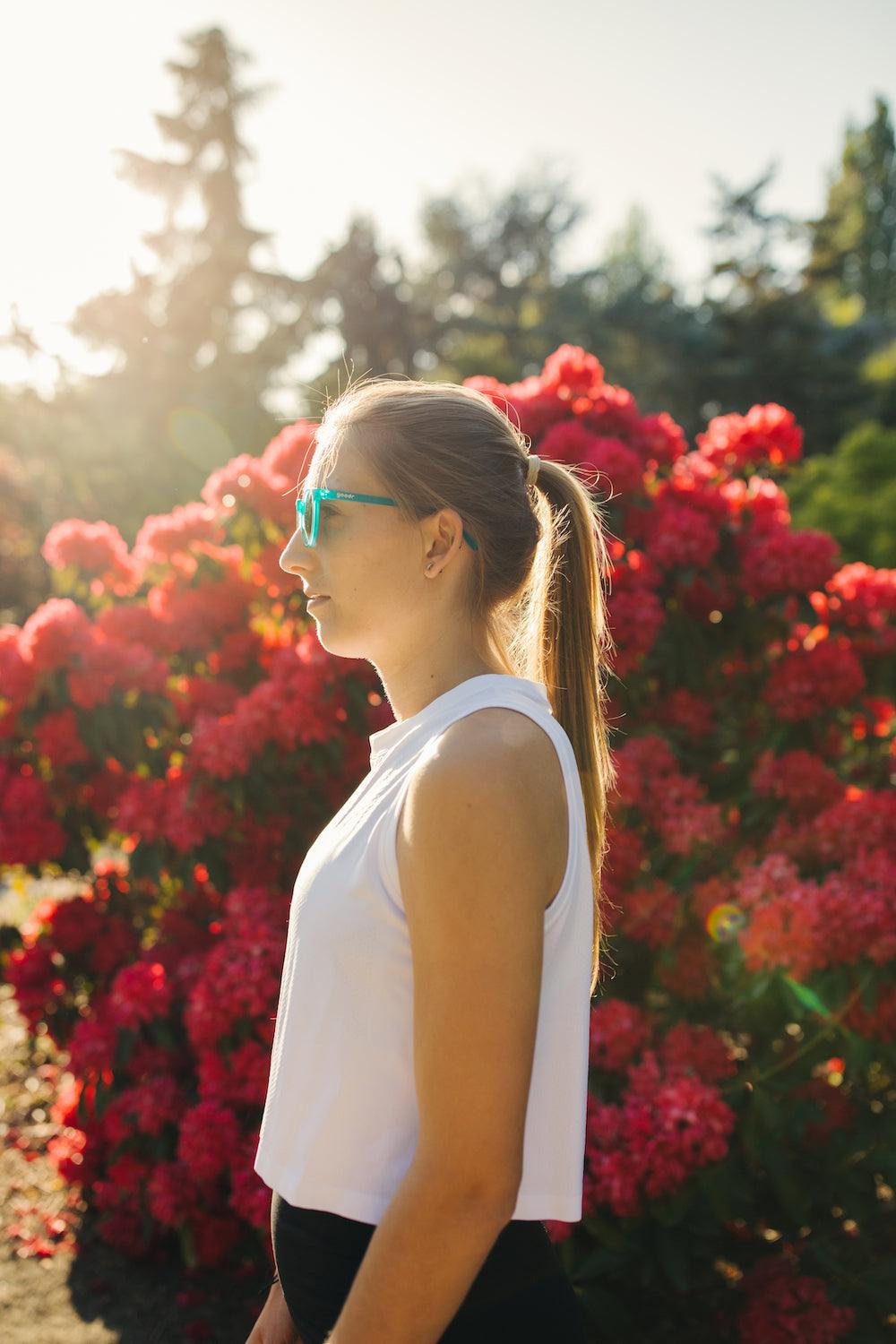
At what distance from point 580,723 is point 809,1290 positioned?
1.92 metres

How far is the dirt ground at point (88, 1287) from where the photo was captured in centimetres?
316

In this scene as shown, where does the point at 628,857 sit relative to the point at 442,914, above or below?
below

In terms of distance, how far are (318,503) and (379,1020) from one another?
629mm

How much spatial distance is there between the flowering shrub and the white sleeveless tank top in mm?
1343

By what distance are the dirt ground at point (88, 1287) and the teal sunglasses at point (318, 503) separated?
8.76 feet

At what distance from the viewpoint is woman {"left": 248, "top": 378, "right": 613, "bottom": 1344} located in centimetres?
99

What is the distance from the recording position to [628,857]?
290 centimetres

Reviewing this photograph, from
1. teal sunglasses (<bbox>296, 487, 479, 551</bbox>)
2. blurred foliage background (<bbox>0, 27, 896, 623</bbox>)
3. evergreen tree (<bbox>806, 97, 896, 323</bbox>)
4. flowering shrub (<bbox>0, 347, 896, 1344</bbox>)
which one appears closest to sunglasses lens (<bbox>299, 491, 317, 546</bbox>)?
teal sunglasses (<bbox>296, 487, 479, 551</bbox>)

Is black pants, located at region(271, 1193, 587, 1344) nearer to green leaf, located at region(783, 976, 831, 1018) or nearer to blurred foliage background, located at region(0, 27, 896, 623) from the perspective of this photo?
green leaf, located at region(783, 976, 831, 1018)

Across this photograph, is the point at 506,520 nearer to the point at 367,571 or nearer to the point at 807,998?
the point at 367,571

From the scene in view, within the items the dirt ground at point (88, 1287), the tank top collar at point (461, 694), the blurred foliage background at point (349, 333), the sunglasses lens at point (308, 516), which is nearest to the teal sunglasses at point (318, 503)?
the sunglasses lens at point (308, 516)

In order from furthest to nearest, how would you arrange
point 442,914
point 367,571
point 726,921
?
point 726,921 < point 367,571 < point 442,914

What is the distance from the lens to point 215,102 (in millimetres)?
23031

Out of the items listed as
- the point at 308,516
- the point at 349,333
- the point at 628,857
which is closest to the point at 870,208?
the point at 349,333
